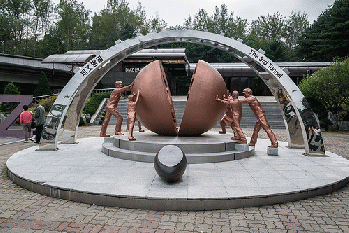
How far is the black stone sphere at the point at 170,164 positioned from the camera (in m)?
6.10

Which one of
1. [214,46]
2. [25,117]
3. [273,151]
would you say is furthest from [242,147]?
[25,117]

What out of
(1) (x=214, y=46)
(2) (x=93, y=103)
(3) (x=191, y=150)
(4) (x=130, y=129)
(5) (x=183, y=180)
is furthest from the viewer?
(2) (x=93, y=103)

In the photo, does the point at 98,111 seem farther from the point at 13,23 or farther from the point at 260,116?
the point at 13,23

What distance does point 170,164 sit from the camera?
616 centimetres

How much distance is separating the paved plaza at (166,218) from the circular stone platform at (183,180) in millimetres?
172

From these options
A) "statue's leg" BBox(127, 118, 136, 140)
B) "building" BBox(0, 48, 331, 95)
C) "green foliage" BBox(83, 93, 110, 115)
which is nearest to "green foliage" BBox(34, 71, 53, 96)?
"building" BBox(0, 48, 331, 95)

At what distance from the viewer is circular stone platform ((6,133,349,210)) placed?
5547 millimetres

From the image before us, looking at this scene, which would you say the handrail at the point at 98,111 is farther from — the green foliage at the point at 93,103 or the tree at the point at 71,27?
the tree at the point at 71,27

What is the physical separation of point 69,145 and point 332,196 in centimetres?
881

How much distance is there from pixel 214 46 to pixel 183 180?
5657 millimetres

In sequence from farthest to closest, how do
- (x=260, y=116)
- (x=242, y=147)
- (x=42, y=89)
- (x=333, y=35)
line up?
(x=333, y=35) → (x=42, y=89) → (x=260, y=116) → (x=242, y=147)

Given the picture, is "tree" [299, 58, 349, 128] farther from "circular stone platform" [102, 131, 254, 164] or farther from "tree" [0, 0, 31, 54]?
"tree" [0, 0, 31, 54]

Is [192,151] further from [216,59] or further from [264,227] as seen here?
[216,59]

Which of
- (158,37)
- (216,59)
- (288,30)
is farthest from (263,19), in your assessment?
(158,37)
